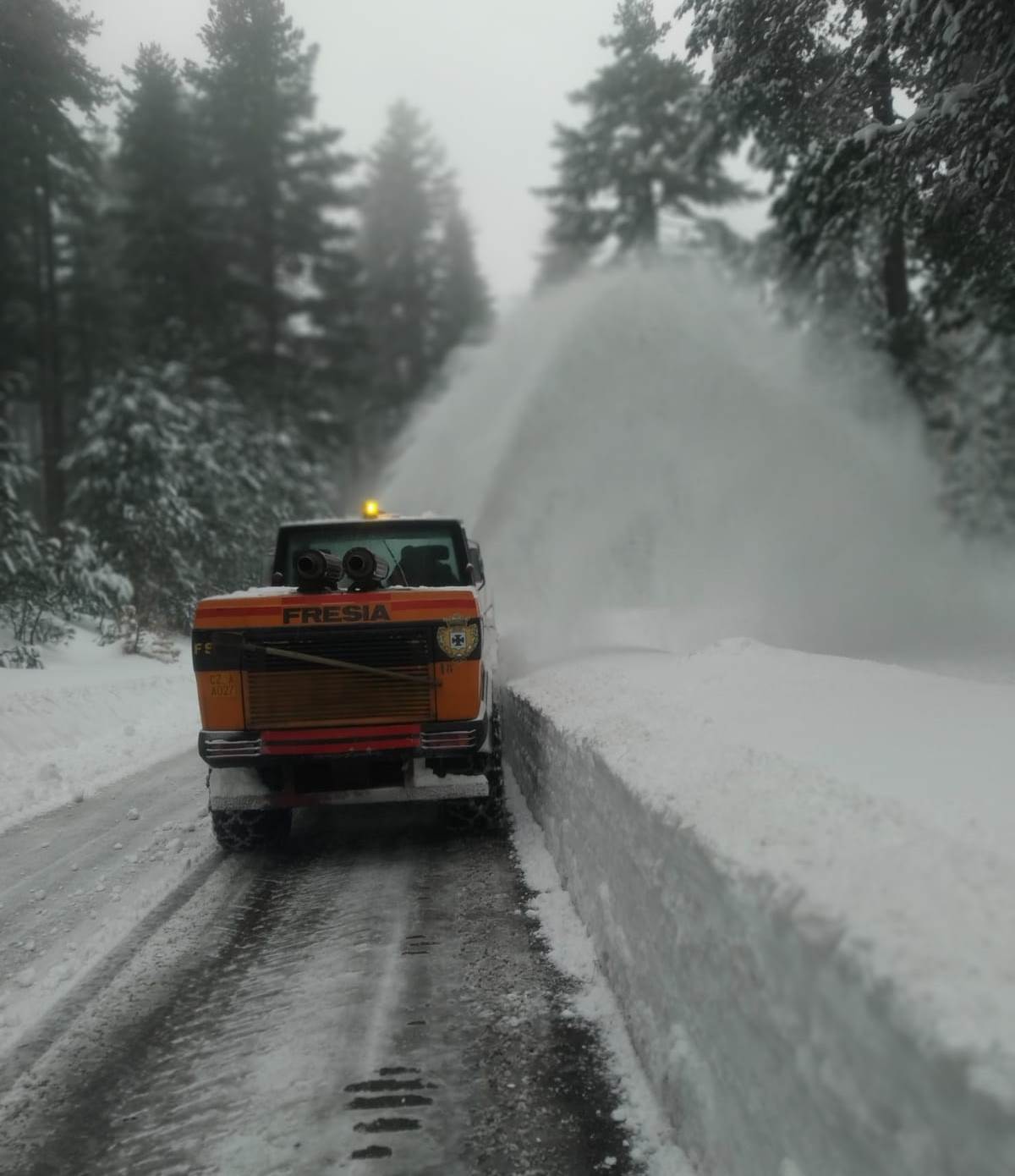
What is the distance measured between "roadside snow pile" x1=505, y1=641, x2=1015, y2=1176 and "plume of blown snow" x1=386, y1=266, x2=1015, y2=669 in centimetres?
855

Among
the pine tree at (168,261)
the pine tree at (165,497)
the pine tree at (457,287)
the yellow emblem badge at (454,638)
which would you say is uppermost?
the pine tree at (457,287)

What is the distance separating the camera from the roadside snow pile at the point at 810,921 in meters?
1.65

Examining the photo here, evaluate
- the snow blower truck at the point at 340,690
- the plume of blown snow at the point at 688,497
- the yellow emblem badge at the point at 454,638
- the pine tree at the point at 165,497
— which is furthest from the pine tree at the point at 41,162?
the plume of blown snow at the point at 688,497

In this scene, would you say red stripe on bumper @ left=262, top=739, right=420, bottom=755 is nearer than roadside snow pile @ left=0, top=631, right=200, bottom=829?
Yes

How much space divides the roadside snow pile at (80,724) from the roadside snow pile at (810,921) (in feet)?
→ 17.2

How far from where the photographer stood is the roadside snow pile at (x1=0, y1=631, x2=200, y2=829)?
8445 millimetres

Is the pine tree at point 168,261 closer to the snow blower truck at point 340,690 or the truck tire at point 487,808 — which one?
the snow blower truck at point 340,690

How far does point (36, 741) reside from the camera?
32.9 ft

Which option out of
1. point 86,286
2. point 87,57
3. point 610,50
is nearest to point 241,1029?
point 87,57

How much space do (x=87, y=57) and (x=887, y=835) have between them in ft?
29.8

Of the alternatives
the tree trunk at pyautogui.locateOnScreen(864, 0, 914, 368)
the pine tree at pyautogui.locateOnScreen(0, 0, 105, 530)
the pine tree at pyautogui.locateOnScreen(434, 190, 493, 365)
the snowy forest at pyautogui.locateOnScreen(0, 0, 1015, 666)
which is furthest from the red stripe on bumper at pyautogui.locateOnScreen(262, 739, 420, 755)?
the pine tree at pyautogui.locateOnScreen(434, 190, 493, 365)

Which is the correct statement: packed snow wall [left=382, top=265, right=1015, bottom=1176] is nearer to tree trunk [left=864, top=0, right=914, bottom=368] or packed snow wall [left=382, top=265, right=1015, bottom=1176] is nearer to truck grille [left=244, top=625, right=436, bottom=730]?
truck grille [left=244, top=625, right=436, bottom=730]

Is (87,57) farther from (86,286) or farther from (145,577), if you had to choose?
(86,286)

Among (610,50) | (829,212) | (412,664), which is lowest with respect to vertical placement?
(412,664)
